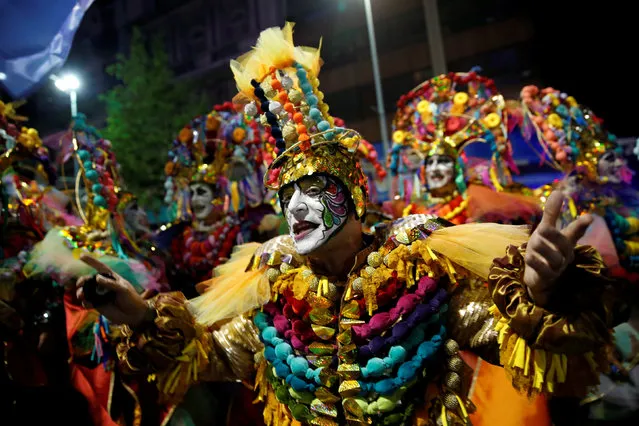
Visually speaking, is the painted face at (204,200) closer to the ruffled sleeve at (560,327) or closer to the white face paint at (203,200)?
the white face paint at (203,200)

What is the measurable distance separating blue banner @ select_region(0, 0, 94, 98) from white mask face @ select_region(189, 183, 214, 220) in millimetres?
2230

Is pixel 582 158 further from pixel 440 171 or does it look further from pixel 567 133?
pixel 440 171

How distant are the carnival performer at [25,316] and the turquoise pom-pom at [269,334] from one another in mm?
1776

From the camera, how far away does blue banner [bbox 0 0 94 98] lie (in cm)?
250

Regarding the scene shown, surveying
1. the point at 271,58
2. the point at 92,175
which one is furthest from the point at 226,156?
the point at 271,58

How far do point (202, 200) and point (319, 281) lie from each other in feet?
9.48

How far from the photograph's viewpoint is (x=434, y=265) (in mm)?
1934

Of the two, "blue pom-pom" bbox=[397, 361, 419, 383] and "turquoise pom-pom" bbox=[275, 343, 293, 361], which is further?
"turquoise pom-pom" bbox=[275, 343, 293, 361]

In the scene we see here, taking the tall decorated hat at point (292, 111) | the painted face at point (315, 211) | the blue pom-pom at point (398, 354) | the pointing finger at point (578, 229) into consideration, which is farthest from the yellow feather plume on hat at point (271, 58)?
the pointing finger at point (578, 229)

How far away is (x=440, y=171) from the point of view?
4.48 metres

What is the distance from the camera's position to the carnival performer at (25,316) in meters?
3.20

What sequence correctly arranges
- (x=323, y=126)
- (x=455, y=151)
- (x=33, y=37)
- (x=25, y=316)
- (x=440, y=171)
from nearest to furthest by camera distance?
(x=323, y=126), (x=33, y=37), (x=25, y=316), (x=440, y=171), (x=455, y=151)

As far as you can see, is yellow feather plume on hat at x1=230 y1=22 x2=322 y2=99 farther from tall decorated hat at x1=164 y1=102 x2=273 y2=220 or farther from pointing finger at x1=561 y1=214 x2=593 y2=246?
tall decorated hat at x1=164 y1=102 x2=273 y2=220

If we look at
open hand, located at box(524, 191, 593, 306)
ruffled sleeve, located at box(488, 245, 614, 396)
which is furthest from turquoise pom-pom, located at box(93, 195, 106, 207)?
open hand, located at box(524, 191, 593, 306)
